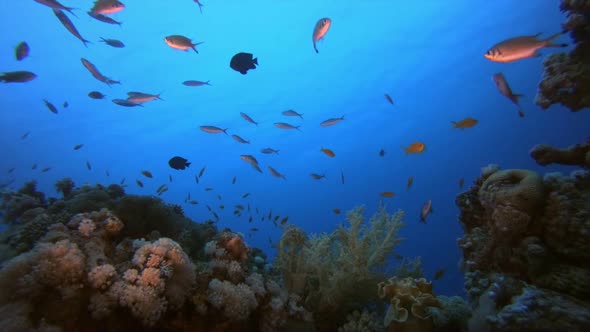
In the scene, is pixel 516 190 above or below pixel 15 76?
below

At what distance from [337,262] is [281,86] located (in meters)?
42.2

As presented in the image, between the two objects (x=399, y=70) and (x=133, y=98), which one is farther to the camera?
(x=399, y=70)

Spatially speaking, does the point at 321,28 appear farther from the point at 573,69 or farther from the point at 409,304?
the point at 409,304

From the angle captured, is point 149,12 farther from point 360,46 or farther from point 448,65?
point 448,65

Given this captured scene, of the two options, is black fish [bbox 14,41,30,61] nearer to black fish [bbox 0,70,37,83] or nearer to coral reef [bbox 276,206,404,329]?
black fish [bbox 0,70,37,83]

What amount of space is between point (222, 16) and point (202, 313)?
127 feet

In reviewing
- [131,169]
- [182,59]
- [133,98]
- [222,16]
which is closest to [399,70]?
[222,16]

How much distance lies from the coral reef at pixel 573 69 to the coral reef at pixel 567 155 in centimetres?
86

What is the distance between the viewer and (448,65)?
38.2 meters

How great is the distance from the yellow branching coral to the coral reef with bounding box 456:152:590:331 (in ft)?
5.05

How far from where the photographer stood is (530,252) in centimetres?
414

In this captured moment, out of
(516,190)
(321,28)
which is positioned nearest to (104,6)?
(321,28)

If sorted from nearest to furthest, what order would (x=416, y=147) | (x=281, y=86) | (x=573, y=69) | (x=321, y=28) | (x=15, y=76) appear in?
1. (x=573, y=69)
2. (x=321, y=28)
3. (x=15, y=76)
4. (x=416, y=147)
5. (x=281, y=86)

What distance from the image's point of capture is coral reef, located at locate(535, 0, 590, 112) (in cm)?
523
